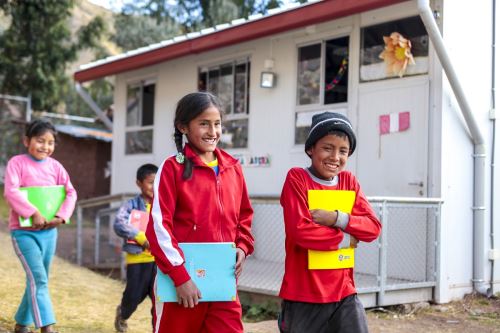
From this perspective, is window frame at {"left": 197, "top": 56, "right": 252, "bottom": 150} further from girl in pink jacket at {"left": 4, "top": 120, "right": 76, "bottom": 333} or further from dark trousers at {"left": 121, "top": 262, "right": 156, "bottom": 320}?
girl in pink jacket at {"left": 4, "top": 120, "right": 76, "bottom": 333}

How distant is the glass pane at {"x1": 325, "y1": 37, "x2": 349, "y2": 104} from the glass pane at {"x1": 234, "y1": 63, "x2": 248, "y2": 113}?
176 cm

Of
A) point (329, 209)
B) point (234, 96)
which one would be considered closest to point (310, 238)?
point (329, 209)

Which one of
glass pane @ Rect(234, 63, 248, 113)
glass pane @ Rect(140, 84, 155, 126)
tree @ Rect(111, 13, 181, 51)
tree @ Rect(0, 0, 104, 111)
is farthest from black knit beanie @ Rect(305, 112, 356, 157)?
tree @ Rect(111, 13, 181, 51)

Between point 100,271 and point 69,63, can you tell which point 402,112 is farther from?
point 69,63

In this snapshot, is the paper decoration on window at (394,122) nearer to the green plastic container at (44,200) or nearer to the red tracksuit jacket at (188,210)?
the green plastic container at (44,200)

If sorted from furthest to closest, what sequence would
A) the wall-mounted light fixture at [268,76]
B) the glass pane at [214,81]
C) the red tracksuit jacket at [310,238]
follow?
the glass pane at [214,81]
the wall-mounted light fixture at [268,76]
the red tracksuit jacket at [310,238]

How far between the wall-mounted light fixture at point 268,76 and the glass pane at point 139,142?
138 inches

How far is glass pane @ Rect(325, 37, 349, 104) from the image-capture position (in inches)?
334

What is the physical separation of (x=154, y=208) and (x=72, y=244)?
10636 mm

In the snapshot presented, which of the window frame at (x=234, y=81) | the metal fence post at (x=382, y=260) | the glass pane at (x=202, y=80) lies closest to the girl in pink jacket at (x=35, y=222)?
the metal fence post at (x=382, y=260)

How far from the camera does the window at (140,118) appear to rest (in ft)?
40.0

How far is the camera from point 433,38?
6.55 m

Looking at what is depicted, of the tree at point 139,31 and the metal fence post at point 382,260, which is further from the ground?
the tree at point 139,31

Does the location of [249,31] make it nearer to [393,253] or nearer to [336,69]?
[336,69]
